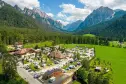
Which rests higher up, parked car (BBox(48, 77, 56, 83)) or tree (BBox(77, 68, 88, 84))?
tree (BBox(77, 68, 88, 84))

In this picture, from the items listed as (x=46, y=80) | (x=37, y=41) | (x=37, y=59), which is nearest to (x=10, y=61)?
(x=46, y=80)

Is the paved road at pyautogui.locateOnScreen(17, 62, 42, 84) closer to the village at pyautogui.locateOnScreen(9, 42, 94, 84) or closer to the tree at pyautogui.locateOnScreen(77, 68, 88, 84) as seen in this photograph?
the village at pyautogui.locateOnScreen(9, 42, 94, 84)

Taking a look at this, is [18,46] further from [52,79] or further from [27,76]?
[52,79]

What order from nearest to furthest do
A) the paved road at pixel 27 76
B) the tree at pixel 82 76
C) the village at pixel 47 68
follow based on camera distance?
the tree at pixel 82 76 → the paved road at pixel 27 76 → the village at pixel 47 68

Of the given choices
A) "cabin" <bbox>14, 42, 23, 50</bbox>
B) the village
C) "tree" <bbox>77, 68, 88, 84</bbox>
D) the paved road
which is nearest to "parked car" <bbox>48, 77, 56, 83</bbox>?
the village

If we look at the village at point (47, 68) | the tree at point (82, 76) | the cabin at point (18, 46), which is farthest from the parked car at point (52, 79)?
the cabin at point (18, 46)

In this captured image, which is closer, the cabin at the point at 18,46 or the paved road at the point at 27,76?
the paved road at the point at 27,76

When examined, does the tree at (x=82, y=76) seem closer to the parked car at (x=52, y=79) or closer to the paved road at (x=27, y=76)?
the parked car at (x=52, y=79)

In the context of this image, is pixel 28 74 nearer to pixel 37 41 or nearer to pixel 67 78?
pixel 67 78

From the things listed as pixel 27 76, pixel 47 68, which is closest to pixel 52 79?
pixel 27 76

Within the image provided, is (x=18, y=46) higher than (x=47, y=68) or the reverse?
higher

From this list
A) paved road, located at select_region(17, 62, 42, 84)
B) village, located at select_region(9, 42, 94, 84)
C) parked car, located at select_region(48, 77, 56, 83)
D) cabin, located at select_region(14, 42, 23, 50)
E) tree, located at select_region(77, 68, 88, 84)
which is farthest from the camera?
cabin, located at select_region(14, 42, 23, 50)

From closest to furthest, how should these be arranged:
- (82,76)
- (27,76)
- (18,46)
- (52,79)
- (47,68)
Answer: (82,76)
(52,79)
(27,76)
(47,68)
(18,46)
